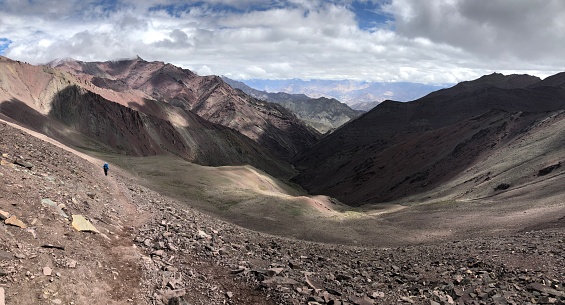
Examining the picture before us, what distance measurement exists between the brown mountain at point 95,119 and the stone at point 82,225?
5015 centimetres

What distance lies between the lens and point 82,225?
16.9 m

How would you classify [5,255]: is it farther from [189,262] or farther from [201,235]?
[201,235]

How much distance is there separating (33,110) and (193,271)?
3235 inches

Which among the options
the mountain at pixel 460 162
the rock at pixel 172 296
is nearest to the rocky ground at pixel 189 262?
the rock at pixel 172 296

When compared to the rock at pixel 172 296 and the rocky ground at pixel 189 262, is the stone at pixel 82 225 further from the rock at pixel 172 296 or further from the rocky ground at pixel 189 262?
the rock at pixel 172 296

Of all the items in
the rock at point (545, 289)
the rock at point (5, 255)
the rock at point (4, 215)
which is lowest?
the rock at point (545, 289)

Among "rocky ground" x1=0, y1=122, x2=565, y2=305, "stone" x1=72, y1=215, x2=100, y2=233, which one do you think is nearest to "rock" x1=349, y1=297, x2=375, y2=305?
"rocky ground" x1=0, y1=122, x2=565, y2=305

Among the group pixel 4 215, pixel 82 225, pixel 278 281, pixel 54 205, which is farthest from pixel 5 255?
pixel 278 281

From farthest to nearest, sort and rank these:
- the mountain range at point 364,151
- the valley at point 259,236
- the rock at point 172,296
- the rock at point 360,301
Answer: the mountain range at point 364,151 < the rock at point 360,301 < the valley at point 259,236 < the rock at point 172,296

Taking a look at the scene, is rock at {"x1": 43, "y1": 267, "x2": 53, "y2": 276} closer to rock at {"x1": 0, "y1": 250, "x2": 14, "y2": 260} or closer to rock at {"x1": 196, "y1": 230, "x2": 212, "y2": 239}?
rock at {"x1": 0, "y1": 250, "x2": 14, "y2": 260}

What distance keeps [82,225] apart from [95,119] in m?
92.8

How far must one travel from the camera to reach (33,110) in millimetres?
81750

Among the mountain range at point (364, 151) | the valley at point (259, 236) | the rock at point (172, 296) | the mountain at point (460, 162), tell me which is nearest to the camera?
the rock at point (172, 296)

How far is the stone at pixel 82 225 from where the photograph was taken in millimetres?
16566
